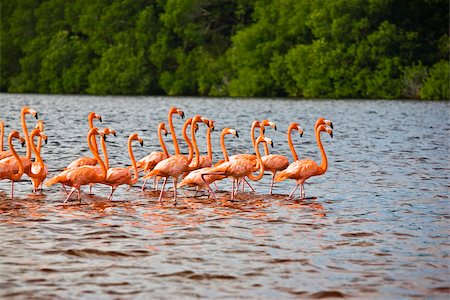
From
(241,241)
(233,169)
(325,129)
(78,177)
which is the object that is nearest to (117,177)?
(78,177)

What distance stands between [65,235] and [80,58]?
83200 millimetres

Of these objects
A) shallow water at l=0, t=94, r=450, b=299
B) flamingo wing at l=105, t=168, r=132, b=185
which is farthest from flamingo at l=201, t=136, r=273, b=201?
flamingo wing at l=105, t=168, r=132, b=185

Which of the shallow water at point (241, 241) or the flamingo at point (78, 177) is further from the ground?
the flamingo at point (78, 177)

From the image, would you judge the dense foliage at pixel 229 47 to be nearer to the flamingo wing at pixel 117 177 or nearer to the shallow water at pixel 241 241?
the shallow water at pixel 241 241

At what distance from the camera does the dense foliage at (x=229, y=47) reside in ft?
235

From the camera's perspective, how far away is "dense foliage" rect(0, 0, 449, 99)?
71625 millimetres

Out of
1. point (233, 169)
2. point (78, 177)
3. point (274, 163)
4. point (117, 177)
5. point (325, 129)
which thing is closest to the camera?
point (78, 177)

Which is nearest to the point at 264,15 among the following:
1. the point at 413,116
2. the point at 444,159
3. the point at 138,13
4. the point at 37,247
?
the point at 138,13

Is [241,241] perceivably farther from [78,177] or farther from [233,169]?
[78,177]

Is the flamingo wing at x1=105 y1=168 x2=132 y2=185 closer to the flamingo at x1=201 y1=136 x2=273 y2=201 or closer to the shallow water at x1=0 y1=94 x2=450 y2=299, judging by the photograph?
the shallow water at x1=0 y1=94 x2=450 y2=299

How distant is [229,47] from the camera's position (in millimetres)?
88875

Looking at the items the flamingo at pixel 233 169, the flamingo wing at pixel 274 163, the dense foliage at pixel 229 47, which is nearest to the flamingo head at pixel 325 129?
the flamingo wing at pixel 274 163

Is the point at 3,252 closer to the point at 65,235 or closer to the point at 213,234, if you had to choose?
the point at 65,235

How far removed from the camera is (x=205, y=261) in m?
11.4
